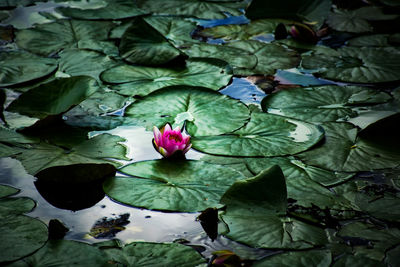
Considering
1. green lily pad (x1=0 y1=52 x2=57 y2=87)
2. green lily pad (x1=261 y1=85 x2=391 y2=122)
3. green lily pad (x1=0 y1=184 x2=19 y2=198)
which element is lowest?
green lily pad (x1=261 y1=85 x2=391 y2=122)

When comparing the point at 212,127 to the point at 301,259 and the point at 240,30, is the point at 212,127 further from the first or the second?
the point at 240,30

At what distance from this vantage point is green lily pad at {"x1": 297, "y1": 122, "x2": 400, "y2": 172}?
2.10m

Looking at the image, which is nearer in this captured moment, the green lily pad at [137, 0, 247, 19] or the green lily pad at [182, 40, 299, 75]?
the green lily pad at [182, 40, 299, 75]

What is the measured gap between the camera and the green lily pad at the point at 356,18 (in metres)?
3.56

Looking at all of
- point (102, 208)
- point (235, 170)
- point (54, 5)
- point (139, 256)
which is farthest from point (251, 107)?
point (54, 5)

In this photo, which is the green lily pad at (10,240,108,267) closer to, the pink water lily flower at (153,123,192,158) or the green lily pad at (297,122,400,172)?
the pink water lily flower at (153,123,192,158)

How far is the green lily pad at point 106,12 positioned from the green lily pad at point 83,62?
591mm

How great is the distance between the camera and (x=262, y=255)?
1.62 m

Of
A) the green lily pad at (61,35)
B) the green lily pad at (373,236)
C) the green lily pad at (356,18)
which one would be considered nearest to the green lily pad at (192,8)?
the green lily pad at (61,35)

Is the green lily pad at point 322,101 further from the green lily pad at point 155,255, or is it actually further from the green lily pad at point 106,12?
the green lily pad at point 106,12

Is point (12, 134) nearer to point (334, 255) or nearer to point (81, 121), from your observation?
point (81, 121)

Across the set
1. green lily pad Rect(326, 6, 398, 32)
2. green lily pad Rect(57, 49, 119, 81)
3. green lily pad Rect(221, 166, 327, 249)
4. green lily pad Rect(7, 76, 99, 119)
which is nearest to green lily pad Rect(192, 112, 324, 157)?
green lily pad Rect(221, 166, 327, 249)

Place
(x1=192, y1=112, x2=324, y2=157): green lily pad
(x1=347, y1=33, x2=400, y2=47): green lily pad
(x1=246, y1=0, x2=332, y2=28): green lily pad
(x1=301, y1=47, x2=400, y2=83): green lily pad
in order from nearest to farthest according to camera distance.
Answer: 1. (x1=192, y1=112, x2=324, y2=157): green lily pad
2. (x1=301, y1=47, x2=400, y2=83): green lily pad
3. (x1=347, y1=33, x2=400, y2=47): green lily pad
4. (x1=246, y1=0, x2=332, y2=28): green lily pad

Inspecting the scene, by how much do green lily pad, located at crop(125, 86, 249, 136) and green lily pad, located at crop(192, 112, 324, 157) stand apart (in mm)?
56
